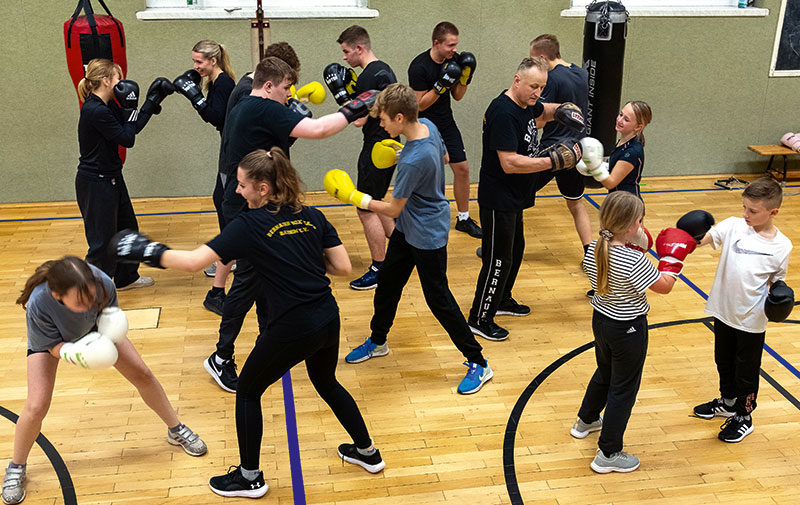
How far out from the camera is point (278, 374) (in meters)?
2.98

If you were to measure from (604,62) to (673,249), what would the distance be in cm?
328

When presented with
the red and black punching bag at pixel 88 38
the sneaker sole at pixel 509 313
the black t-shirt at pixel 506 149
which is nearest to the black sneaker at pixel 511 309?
the sneaker sole at pixel 509 313

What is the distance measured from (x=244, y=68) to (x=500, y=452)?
4345mm

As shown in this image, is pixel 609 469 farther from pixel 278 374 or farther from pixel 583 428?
pixel 278 374

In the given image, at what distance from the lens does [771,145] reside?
7332 millimetres

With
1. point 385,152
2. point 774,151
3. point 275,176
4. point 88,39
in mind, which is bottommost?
point 774,151

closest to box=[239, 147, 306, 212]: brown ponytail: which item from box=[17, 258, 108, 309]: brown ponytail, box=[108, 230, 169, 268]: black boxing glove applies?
box=[108, 230, 169, 268]: black boxing glove

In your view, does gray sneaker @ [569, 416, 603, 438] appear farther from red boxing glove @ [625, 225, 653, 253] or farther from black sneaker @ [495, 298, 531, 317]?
black sneaker @ [495, 298, 531, 317]

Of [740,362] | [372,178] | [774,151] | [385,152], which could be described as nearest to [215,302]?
[372,178]

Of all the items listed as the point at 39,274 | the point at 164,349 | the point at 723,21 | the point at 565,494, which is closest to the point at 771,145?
the point at 723,21

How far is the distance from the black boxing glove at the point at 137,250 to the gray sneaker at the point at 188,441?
1001 millimetres

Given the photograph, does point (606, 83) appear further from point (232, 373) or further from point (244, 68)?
point (232, 373)

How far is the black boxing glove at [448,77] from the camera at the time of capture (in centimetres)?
537

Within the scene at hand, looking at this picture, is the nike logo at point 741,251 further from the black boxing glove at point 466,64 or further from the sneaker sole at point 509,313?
the black boxing glove at point 466,64
